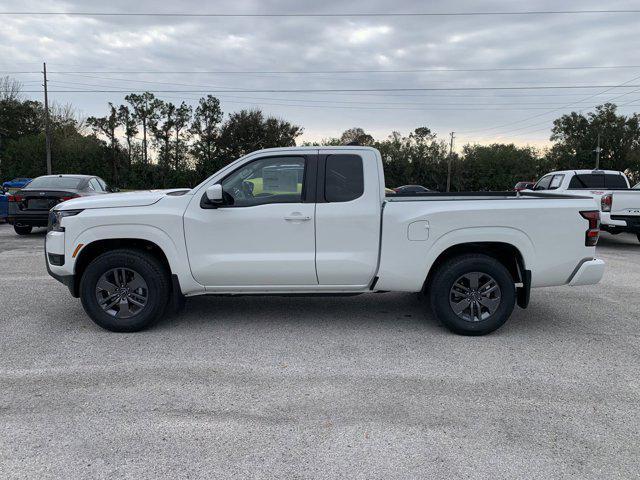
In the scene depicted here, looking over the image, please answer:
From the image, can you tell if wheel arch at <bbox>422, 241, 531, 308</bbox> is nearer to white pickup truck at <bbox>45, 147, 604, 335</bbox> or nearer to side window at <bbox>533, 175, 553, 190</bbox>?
white pickup truck at <bbox>45, 147, 604, 335</bbox>

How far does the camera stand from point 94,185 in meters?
13.6

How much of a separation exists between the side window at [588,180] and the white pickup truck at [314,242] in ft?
32.3

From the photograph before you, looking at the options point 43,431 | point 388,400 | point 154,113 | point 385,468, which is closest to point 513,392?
point 388,400

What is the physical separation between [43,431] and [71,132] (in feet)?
186

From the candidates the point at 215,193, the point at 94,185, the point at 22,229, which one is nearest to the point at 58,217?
the point at 215,193

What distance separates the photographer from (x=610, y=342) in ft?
16.7

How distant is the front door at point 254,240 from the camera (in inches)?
200

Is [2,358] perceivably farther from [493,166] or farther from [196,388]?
[493,166]

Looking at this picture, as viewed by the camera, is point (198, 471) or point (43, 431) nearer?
point (198, 471)

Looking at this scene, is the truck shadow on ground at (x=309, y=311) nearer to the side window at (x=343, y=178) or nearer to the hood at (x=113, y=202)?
the hood at (x=113, y=202)

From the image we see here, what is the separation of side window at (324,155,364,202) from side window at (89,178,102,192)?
10007mm

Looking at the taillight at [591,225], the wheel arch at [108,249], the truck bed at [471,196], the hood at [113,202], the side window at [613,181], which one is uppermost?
the side window at [613,181]

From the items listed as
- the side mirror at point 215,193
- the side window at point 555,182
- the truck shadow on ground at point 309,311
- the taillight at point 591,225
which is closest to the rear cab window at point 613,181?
the side window at point 555,182

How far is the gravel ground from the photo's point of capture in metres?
2.95
